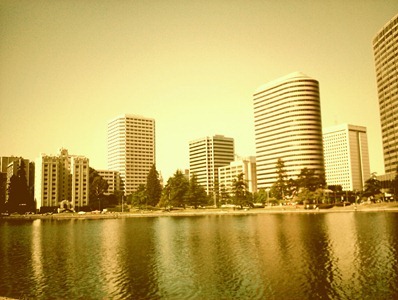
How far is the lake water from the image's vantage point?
36.8 m

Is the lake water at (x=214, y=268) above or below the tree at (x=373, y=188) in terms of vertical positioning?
below

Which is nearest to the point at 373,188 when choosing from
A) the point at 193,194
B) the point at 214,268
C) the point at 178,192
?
the point at 193,194

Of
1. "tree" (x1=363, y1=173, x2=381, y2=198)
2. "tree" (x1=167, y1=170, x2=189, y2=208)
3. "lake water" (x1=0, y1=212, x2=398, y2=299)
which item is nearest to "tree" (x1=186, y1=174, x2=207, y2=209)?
"tree" (x1=167, y1=170, x2=189, y2=208)

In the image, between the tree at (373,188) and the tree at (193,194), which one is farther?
the tree at (193,194)

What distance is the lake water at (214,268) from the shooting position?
3678 centimetres

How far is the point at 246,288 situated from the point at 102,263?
24378mm

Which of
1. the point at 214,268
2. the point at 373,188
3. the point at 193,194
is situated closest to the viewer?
the point at 214,268

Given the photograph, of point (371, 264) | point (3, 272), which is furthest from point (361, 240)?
point (3, 272)

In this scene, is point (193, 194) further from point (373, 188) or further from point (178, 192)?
point (373, 188)

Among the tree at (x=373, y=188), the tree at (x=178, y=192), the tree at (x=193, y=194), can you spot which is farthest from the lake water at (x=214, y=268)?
the tree at (x=373, y=188)

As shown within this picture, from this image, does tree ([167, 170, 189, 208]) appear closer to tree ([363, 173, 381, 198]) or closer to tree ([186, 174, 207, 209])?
tree ([186, 174, 207, 209])

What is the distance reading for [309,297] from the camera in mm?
33844

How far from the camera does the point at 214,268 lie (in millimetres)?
46938

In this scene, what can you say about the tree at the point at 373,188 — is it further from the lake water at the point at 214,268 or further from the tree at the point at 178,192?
the lake water at the point at 214,268
